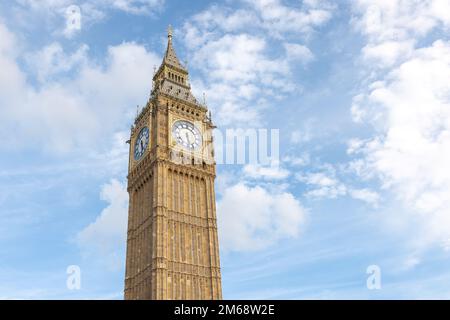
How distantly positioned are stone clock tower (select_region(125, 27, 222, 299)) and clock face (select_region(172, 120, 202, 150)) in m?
0.16

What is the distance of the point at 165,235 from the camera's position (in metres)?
66.3

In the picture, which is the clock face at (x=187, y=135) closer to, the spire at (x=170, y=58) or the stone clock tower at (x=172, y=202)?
the stone clock tower at (x=172, y=202)

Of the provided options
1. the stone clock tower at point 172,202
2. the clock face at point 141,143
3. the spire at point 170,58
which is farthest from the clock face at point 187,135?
the spire at point 170,58

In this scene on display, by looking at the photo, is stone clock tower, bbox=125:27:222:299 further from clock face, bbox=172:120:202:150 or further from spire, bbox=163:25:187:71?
spire, bbox=163:25:187:71

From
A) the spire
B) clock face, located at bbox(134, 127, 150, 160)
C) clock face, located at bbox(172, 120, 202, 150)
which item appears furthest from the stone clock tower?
the spire

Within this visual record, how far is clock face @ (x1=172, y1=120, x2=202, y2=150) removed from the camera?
247ft

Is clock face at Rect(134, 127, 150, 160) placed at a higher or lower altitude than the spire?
lower

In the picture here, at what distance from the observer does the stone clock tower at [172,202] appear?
2562 inches

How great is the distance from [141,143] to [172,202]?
1297 cm
